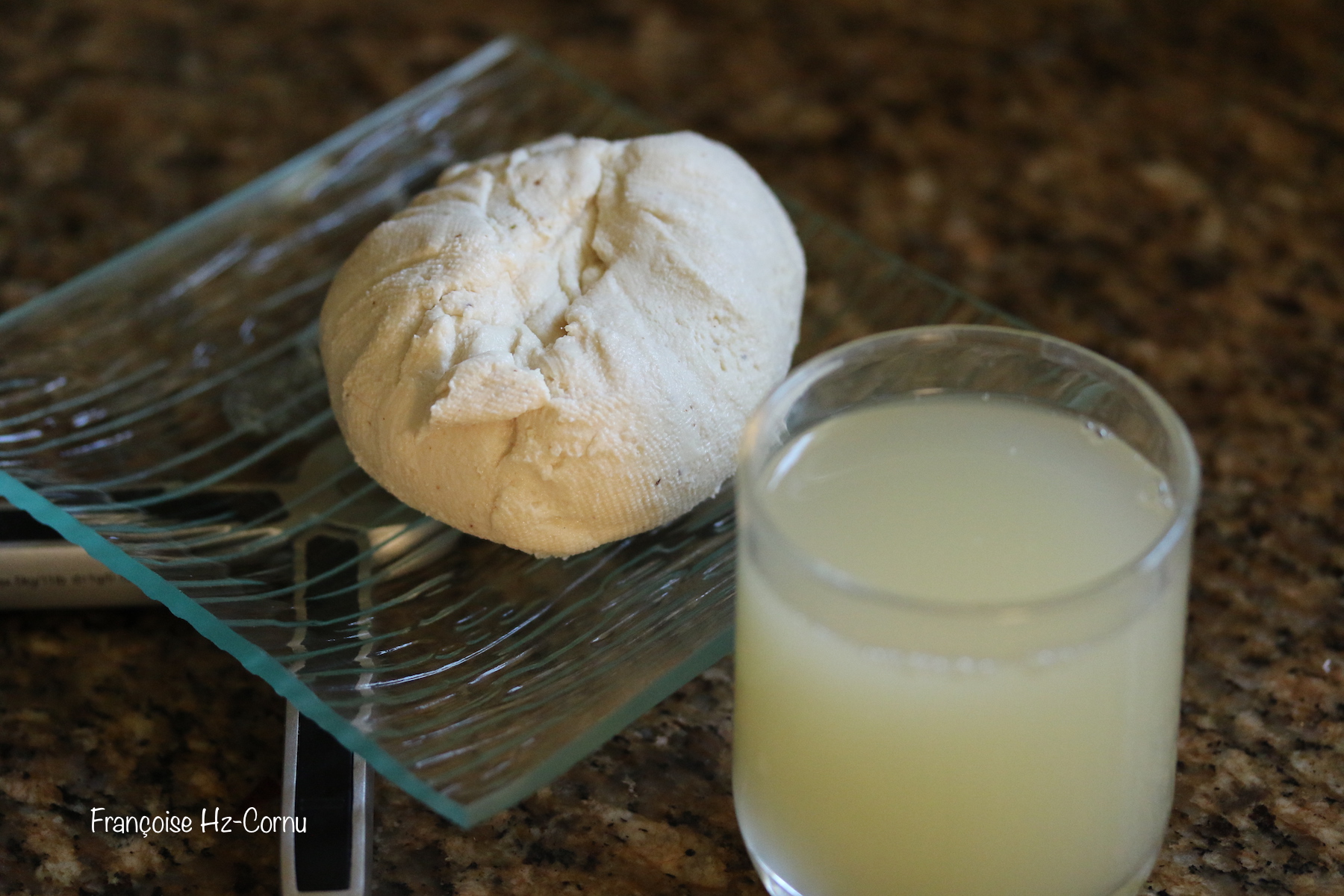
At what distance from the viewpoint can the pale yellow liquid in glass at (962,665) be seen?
47 centimetres

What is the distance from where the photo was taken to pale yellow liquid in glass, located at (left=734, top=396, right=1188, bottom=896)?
473 millimetres

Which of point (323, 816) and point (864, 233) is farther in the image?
point (864, 233)

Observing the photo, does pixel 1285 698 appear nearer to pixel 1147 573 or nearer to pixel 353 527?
pixel 1147 573

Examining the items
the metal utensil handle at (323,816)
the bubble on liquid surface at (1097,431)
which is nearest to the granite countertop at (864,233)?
the metal utensil handle at (323,816)

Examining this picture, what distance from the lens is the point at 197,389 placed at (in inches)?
34.4

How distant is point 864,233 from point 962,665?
0.66m

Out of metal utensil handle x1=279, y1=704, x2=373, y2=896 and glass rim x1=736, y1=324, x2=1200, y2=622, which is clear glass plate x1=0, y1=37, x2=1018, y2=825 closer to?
metal utensil handle x1=279, y1=704, x2=373, y2=896

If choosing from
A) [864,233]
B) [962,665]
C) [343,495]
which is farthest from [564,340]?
[864,233]

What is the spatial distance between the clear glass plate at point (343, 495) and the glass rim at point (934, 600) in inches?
5.8

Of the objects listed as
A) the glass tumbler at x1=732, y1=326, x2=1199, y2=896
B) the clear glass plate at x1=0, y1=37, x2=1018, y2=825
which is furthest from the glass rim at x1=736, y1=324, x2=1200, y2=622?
the clear glass plate at x1=0, y1=37, x2=1018, y2=825

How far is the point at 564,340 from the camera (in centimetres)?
69

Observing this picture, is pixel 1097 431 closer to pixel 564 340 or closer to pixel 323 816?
pixel 564 340

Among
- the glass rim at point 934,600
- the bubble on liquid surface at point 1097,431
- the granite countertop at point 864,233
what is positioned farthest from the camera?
the granite countertop at point 864,233

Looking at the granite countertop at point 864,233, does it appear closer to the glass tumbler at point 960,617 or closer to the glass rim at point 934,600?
the glass tumbler at point 960,617
